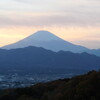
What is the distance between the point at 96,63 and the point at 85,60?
15.7 feet

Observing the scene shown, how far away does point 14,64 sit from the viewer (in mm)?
127438

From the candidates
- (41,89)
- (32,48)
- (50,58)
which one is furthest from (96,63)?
(41,89)

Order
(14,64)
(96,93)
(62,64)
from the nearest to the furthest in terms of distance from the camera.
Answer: (96,93) → (14,64) → (62,64)

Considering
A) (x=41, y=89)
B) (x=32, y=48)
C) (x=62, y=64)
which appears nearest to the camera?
(x=41, y=89)

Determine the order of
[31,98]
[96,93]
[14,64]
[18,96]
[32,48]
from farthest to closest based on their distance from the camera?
[32,48] < [14,64] < [18,96] < [31,98] < [96,93]

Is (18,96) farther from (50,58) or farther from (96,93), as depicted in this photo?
(50,58)

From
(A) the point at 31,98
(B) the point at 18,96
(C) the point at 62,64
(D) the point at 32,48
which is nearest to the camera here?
(A) the point at 31,98

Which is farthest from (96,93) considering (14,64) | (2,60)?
(2,60)

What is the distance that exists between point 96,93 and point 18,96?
17.7 feet

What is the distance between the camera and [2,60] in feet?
448

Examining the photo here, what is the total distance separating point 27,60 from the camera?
138 m

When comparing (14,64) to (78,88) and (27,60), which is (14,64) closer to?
(27,60)

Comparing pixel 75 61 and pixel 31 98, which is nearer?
pixel 31 98

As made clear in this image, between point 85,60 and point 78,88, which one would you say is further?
point 85,60
